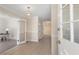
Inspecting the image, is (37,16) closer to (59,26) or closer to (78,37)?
(59,26)

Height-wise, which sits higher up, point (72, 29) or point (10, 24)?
point (10, 24)

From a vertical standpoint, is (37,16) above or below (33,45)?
above

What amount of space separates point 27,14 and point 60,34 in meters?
0.81

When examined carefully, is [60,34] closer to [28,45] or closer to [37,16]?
[37,16]

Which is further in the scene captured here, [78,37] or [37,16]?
[37,16]

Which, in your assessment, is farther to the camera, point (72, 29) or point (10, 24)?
point (10, 24)

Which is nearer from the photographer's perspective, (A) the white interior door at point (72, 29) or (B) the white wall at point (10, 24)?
(A) the white interior door at point (72, 29)

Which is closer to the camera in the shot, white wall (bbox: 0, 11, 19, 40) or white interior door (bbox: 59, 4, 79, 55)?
A: white interior door (bbox: 59, 4, 79, 55)

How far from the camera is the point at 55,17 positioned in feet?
6.06
